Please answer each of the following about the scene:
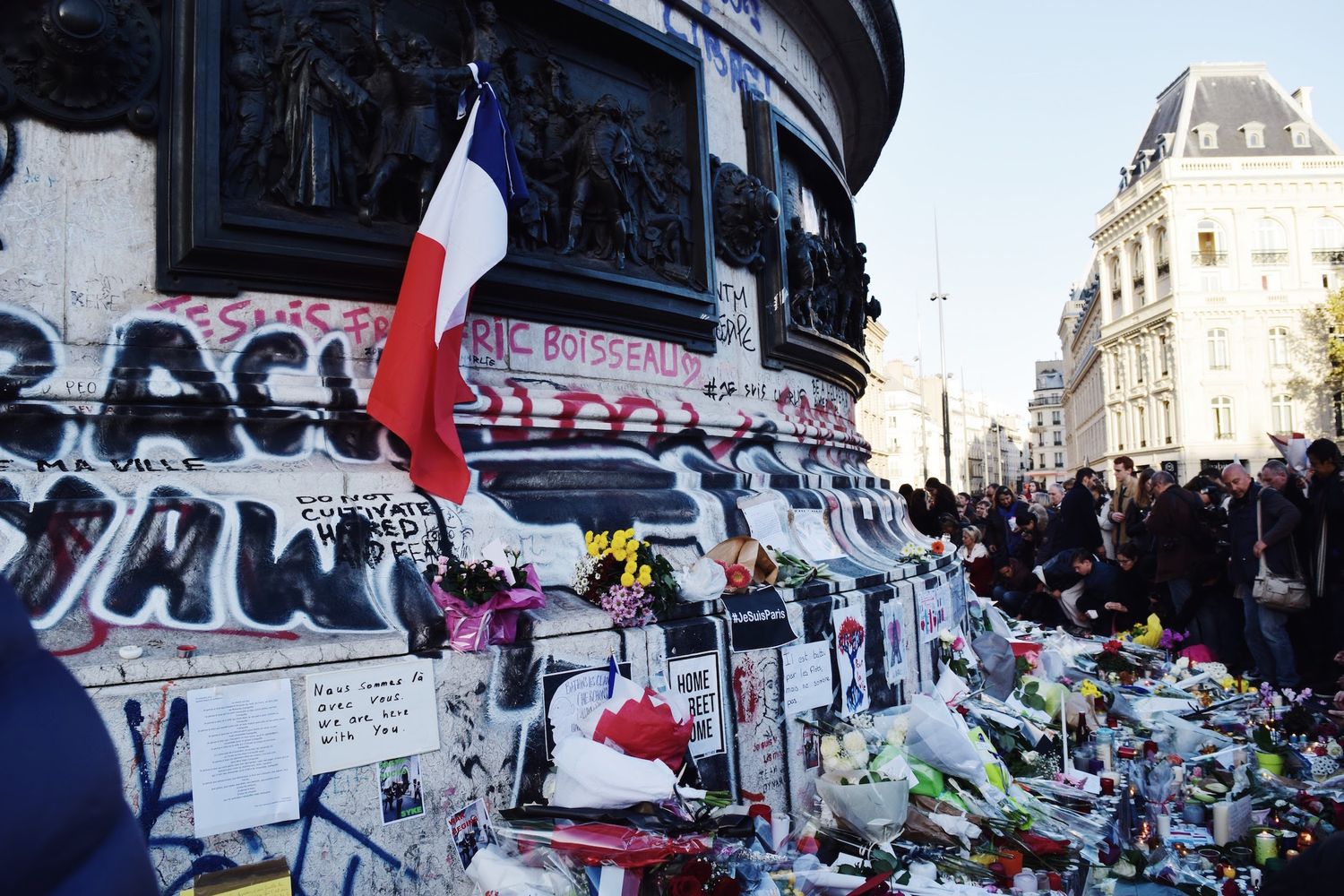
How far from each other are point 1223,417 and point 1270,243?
389 inches

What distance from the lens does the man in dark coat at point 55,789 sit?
82 cm

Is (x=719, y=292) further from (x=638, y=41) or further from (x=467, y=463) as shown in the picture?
(x=467, y=463)

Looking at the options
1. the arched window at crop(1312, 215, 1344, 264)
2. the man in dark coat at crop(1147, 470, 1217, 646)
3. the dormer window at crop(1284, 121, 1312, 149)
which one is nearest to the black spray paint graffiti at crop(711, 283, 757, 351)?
the man in dark coat at crop(1147, 470, 1217, 646)

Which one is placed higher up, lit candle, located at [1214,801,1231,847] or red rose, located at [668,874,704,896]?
red rose, located at [668,874,704,896]

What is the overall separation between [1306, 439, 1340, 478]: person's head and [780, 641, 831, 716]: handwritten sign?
214 inches

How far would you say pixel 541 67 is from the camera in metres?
5.59

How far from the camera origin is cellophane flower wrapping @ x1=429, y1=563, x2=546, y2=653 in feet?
12.4

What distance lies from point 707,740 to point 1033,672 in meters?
4.55

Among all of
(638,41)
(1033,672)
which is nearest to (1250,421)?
(1033,672)

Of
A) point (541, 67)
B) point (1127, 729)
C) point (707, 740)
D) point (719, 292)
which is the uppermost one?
point (541, 67)

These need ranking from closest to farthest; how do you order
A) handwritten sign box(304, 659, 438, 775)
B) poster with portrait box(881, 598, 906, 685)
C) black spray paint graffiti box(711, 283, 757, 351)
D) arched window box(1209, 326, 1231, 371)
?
handwritten sign box(304, 659, 438, 775)
poster with portrait box(881, 598, 906, 685)
black spray paint graffiti box(711, 283, 757, 351)
arched window box(1209, 326, 1231, 371)

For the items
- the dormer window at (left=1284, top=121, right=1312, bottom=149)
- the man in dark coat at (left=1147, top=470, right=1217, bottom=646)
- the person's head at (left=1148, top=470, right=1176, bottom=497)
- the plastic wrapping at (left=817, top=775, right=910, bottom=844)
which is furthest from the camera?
the dormer window at (left=1284, top=121, right=1312, bottom=149)

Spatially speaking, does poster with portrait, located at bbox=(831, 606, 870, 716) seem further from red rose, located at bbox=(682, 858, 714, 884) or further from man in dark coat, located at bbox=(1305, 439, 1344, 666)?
man in dark coat, located at bbox=(1305, 439, 1344, 666)

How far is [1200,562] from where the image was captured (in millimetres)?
9672
